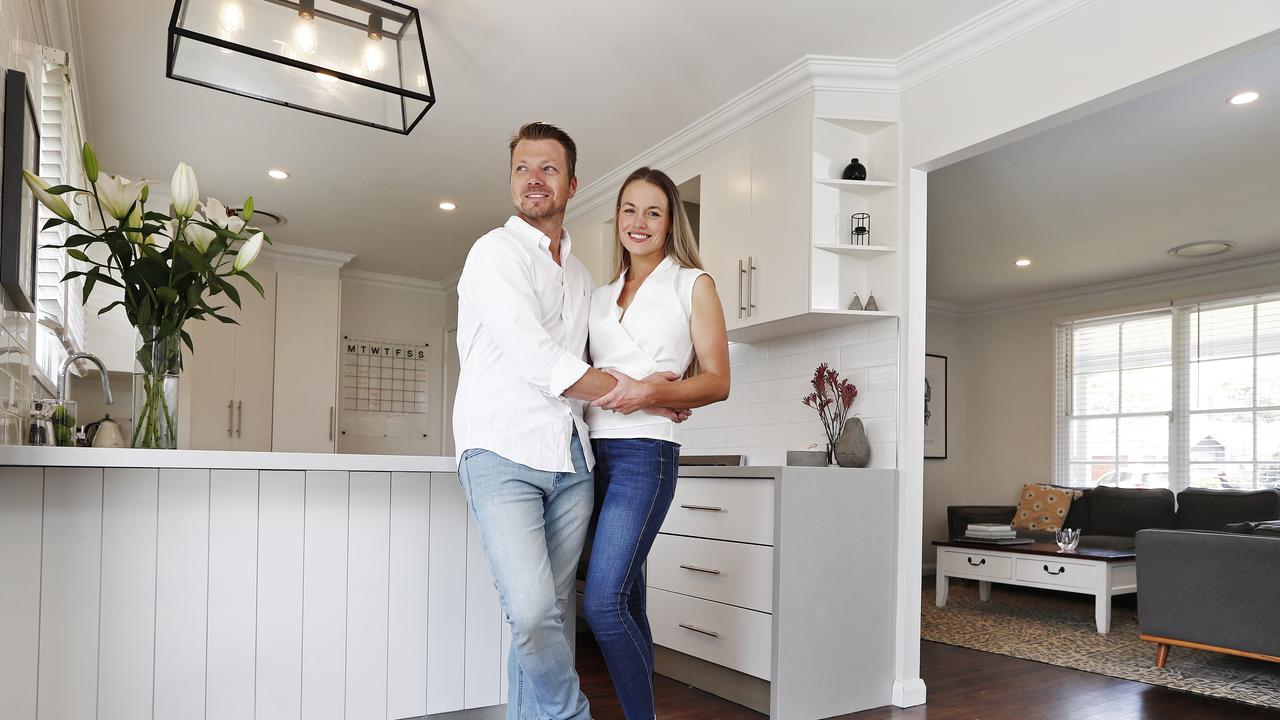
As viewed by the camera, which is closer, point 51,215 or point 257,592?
point 257,592

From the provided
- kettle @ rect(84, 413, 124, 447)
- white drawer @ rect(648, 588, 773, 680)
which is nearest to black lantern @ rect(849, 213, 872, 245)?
white drawer @ rect(648, 588, 773, 680)

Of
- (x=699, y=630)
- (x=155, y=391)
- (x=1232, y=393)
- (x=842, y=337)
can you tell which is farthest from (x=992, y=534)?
(x=155, y=391)

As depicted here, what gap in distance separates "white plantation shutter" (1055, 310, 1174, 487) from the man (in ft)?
19.9

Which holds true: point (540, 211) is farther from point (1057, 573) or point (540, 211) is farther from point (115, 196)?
point (1057, 573)

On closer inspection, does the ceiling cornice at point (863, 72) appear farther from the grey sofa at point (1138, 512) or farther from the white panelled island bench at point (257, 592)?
the grey sofa at point (1138, 512)

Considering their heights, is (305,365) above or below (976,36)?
below


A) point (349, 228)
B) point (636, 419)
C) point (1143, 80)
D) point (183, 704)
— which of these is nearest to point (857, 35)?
point (1143, 80)

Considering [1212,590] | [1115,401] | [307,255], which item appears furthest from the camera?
[1115,401]

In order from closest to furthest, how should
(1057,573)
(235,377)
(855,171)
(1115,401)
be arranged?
1. (855,171)
2. (1057,573)
3. (235,377)
4. (1115,401)

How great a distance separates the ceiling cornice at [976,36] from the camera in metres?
2.72

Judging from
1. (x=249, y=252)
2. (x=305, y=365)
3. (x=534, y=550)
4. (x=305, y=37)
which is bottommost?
(x=534, y=550)

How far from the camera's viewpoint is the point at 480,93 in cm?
356

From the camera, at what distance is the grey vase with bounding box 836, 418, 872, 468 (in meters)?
3.16

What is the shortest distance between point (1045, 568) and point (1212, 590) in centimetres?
154
